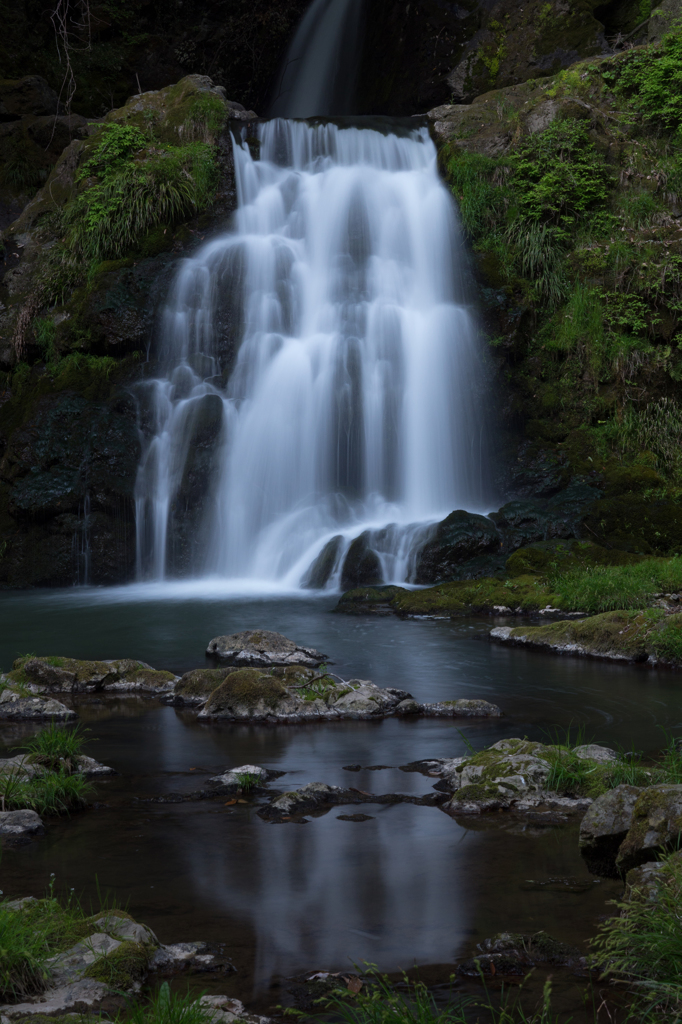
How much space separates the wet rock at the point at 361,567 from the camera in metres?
11.8

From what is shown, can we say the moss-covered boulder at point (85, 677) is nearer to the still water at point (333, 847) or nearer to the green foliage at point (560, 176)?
the still water at point (333, 847)

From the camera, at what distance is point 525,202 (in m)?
15.9

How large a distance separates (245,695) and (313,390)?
373 inches

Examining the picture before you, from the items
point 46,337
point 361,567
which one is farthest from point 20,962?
point 46,337

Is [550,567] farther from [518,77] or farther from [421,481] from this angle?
[518,77]

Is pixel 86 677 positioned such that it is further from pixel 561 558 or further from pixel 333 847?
pixel 561 558

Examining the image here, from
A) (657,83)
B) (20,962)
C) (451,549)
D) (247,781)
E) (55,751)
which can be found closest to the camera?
(20,962)

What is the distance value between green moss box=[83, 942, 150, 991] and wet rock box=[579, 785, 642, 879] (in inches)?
60.8

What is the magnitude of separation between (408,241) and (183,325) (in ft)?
15.0

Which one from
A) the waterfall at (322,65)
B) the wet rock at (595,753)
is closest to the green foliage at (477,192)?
the waterfall at (322,65)

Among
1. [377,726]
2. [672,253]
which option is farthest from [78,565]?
[672,253]

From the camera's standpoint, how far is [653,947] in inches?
87.9

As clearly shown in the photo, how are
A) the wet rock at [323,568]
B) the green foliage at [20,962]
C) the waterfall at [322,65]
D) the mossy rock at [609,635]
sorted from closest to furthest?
the green foliage at [20,962]
the mossy rock at [609,635]
the wet rock at [323,568]
the waterfall at [322,65]

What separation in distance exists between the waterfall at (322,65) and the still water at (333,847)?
68.2 feet
